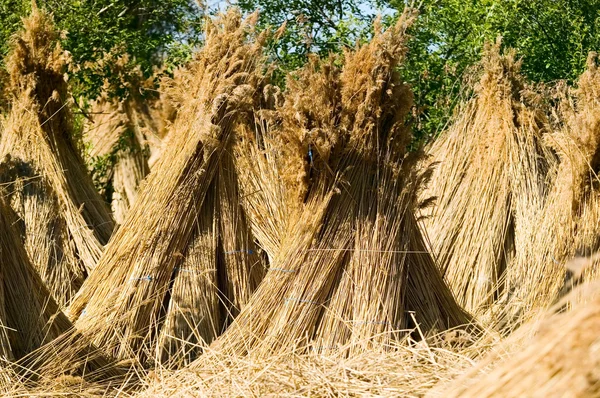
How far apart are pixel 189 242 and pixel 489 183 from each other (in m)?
2.28

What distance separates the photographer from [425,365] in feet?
13.3

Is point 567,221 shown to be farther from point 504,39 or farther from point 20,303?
point 504,39

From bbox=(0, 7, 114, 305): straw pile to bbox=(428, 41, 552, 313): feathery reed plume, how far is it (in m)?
2.22

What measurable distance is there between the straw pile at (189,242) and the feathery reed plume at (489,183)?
4.53 ft

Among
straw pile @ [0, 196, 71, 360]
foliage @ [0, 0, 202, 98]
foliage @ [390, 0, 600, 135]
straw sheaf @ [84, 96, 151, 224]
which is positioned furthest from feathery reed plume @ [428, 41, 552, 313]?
straw sheaf @ [84, 96, 151, 224]

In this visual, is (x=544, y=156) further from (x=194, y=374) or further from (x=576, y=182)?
(x=194, y=374)

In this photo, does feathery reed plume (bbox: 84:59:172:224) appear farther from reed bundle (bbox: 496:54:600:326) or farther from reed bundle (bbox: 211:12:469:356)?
reed bundle (bbox: 211:12:469:356)

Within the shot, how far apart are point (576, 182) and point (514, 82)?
1563mm

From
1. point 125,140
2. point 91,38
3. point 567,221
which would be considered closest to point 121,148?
point 125,140

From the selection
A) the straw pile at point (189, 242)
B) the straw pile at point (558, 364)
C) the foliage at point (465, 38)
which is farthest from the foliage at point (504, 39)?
the straw pile at point (558, 364)

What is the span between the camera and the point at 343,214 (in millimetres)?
4754

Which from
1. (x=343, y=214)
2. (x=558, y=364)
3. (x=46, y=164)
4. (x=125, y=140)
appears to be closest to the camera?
(x=558, y=364)

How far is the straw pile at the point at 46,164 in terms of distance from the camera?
6496 mm

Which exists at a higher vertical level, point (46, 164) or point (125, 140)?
point (125, 140)
